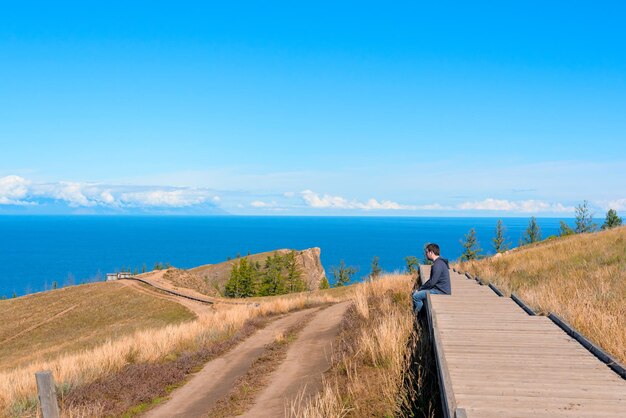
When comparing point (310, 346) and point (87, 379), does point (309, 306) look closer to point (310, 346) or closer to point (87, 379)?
point (310, 346)

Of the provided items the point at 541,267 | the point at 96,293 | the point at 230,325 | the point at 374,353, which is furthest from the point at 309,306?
the point at 96,293

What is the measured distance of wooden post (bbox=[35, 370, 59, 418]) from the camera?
7680mm

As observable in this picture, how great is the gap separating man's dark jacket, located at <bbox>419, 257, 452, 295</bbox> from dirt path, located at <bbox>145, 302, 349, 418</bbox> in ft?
10.8

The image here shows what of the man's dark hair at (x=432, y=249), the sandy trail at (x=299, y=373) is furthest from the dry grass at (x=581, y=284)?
the sandy trail at (x=299, y=373)

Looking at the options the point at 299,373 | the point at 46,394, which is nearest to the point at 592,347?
the point at 299,373

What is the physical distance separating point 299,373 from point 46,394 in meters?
5.58

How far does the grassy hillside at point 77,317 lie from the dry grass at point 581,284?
82.2ft

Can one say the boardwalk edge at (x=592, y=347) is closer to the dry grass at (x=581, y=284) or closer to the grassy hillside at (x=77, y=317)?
the dry grass at (x=581, y=284)

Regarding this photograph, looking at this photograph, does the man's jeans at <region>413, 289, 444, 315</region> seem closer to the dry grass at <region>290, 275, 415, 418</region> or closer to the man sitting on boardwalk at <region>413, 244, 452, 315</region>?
the man sitting on boardwalk at <region>413, 244, 452, 315</region>

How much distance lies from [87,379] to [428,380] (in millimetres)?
8874

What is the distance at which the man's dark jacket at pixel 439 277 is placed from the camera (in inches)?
500

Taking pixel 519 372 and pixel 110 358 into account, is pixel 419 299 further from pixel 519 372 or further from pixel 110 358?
pixel 110 358

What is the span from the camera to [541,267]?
20078mm

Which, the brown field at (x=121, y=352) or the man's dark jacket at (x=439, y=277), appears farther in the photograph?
the man's dark jacket at (x=439, y=277)
